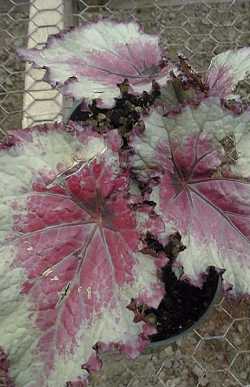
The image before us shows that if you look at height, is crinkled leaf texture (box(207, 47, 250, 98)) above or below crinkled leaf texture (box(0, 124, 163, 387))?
above

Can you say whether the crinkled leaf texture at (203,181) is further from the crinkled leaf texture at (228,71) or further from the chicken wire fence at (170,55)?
the chicken wire fence at (170,55)

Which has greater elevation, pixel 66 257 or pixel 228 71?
pixel 228 71

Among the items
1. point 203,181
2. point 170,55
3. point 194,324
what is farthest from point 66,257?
point 170,55

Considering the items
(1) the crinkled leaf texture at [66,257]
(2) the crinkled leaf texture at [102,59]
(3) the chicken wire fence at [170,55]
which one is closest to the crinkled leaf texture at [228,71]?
(2) the crinkled leaf texture at [102,59]

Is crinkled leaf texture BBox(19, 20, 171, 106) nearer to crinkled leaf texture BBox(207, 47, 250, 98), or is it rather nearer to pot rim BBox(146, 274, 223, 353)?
crinkled leaf texture BBox(207, 47, 250, 98)

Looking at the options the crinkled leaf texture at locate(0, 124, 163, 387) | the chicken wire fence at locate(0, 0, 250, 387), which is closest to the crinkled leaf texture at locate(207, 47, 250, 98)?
the crinkled leaf texture at locate(0, 124, 163, 387)

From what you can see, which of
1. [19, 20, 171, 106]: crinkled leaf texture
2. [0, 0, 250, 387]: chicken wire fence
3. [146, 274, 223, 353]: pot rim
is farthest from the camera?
[0, 0, 250, 387]: chicken wire fence

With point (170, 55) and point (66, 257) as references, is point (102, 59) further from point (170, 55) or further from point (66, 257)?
point (170, 55)
